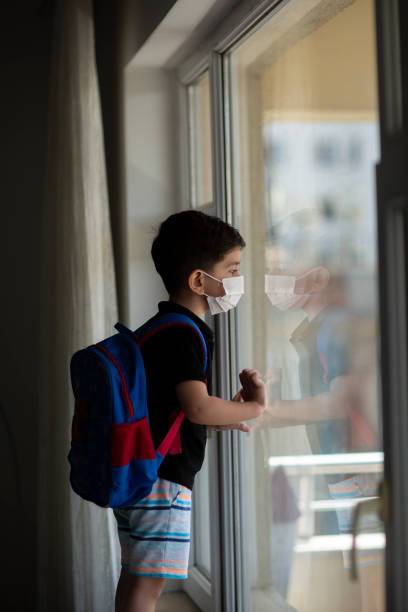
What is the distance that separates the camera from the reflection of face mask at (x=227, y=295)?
70.4 inches

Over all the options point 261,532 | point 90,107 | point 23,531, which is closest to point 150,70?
point 90,107

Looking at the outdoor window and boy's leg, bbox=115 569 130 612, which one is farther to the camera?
boy's leg, bbox=115 569 130 612

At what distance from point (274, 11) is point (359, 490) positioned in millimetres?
1120

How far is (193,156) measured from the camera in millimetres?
2703

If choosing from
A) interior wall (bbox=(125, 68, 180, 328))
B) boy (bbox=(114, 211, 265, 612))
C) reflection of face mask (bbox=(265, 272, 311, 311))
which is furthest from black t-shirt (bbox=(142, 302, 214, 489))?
interior wall (bbox=(125, 68, 180, 328))

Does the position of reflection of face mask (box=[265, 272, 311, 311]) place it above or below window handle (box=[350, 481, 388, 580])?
above

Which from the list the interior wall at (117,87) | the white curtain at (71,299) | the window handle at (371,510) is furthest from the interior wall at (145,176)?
the window handle at (371,510)

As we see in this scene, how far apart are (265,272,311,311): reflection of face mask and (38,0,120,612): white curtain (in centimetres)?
74

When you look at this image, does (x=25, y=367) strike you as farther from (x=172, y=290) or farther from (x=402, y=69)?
(x=402, y=69)

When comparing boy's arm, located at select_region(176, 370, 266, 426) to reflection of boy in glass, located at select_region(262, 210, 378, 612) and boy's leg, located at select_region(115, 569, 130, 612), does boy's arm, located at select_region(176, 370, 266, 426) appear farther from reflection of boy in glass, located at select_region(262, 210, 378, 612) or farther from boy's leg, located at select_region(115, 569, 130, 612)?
boy's leg, located at select_region(115, 569, 130, 612)

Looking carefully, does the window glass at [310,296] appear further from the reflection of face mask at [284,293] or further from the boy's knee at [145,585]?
the boy's knee at [145,585]

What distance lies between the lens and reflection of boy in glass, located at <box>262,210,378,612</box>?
5.06ft

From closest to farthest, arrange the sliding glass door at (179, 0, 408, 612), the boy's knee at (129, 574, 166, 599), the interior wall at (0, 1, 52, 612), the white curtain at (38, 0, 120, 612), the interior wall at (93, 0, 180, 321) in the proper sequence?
1. the sliding glass door at (179, 0, 408, 612)
2. the boy's knee at (129, 574, 166, 599)
3. the white curtain at (38, 0, 120, 612)
4. the interior wall at (93, 0, 180, 321)
5. the interior wall at (0, 1, 52, 612)

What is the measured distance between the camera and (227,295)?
1.79 meters
